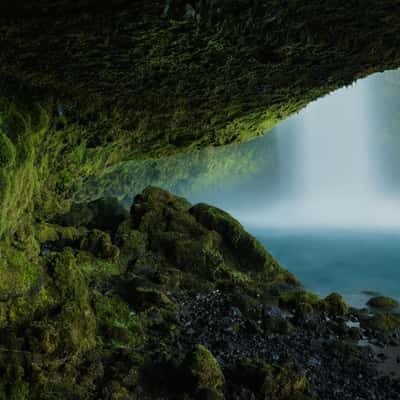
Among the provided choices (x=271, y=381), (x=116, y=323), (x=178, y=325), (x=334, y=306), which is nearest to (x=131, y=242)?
(x=178, y=325)

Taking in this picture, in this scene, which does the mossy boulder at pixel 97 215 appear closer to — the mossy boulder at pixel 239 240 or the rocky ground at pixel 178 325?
the rocky ground at pixel 178 325

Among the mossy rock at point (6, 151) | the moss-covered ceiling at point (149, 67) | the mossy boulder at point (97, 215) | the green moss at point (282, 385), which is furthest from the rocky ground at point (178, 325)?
the mossy rock at point (6, 151)

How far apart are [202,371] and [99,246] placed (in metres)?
9.21

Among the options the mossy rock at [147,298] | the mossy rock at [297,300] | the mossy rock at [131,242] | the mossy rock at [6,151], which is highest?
the mossy rock at [131,242]

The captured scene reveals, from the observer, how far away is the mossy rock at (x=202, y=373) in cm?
677

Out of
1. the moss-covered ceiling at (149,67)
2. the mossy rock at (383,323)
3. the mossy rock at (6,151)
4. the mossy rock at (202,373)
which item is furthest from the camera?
the mossy rock at (383,323)

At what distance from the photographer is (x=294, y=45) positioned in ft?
18.4

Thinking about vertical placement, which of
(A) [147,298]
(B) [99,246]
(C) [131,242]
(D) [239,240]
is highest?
(D) [239,240]

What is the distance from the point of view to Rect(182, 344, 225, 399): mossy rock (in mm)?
6766

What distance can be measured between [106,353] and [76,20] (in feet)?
20.8

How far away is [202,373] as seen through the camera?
690 centimetres

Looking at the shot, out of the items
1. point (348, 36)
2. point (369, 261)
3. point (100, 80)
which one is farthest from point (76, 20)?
point (369, 261)

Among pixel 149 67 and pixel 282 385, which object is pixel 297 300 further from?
pixel 149 67

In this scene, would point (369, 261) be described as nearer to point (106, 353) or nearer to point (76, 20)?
point (106, 353)
